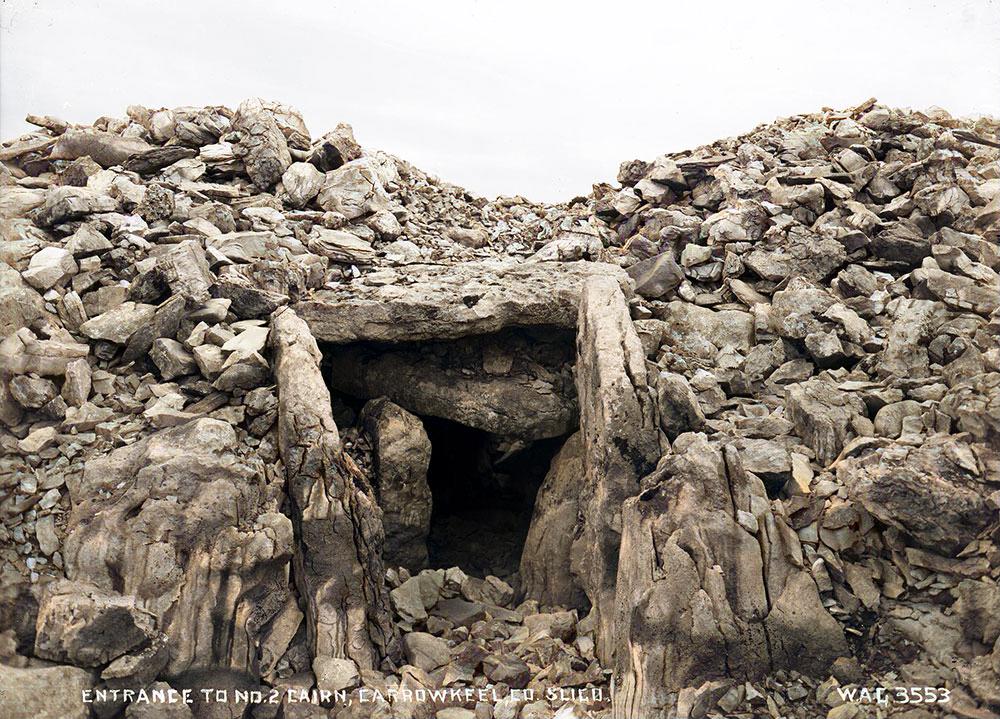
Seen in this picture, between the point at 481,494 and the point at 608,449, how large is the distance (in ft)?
12.3

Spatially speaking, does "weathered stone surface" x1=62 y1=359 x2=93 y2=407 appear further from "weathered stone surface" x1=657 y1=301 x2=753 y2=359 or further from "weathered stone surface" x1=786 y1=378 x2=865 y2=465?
"weathered stone surface" x1=786 y1=378 x2=865 y2=465

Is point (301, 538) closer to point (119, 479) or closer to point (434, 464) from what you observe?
point (119, 479)

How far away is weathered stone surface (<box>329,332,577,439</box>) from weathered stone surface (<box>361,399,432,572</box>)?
450 mm

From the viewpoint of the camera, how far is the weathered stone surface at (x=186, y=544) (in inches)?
248

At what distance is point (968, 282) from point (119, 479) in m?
8.49

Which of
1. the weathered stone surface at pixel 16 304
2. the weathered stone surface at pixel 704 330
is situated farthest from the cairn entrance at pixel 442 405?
the weathered stone surface at pixel 16 304

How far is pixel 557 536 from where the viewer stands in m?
8.34

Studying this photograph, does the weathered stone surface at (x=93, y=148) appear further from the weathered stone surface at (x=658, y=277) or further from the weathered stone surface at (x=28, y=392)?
the weathered stone surface at (x=658, y=277)

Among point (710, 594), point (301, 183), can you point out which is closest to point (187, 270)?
point (301, 183)

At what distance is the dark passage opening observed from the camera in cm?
970

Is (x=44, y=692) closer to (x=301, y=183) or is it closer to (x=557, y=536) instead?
(x=557, y=536)

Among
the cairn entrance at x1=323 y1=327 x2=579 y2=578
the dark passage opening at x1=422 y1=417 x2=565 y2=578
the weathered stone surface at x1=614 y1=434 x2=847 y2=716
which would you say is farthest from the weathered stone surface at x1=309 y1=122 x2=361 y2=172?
the weathered stone surface at x1=614 y1=434 x2=847 y2=716

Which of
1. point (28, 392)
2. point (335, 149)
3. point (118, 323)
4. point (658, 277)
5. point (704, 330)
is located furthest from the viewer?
point (335, 149)

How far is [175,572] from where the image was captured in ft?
20.9
